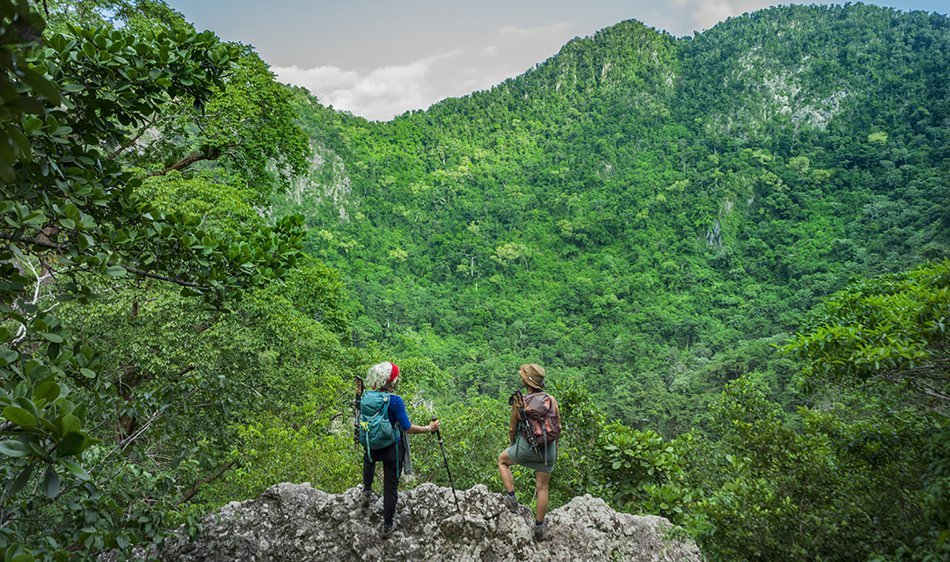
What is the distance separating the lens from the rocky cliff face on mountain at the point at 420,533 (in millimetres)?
4352

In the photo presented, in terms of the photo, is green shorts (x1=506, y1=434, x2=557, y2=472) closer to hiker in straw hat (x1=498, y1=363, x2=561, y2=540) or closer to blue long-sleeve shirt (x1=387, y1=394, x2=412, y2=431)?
hiker in straw hat (x1=498, y1=363, x2=561, y2=540)

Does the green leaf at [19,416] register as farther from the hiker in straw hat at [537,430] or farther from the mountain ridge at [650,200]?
the mountain ridge at [650,200]

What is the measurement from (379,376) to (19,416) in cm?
335

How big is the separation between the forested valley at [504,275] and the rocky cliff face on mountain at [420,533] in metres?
0.96

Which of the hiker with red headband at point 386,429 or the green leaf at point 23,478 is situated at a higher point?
the green leaf at point 23,478

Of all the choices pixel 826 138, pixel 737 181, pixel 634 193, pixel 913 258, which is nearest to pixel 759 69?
Result: pixel 826 138

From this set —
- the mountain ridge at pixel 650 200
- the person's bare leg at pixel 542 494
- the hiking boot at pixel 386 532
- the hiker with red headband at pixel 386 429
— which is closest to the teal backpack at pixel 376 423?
the hiker with red headband at pixel 386 429

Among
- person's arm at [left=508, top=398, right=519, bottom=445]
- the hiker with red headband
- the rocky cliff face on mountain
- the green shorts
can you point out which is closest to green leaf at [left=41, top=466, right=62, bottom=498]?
the hiker with red headband

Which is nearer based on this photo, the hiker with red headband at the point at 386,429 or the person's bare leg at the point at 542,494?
the hiker with red headband at the point at 386,429

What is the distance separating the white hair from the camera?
4.40 metres

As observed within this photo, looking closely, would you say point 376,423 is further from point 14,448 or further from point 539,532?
point 14,448

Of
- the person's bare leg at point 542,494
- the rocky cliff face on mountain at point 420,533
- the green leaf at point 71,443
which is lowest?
the rocky cliff face on mountain at point 420,533

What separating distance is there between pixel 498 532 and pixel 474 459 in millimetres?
8915

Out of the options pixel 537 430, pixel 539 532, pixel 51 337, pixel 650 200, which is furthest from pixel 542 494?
pixel 650 200
